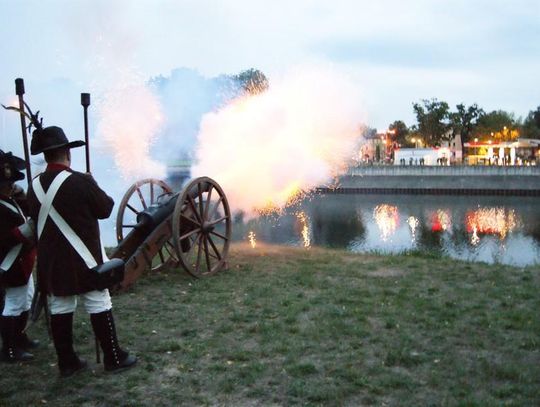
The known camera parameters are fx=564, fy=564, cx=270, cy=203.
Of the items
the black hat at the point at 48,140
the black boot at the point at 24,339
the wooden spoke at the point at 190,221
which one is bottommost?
the black boot at the point at 24,339

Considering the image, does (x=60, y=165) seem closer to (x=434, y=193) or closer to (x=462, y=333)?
(x=462, y=333)

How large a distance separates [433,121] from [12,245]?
71.5 metres

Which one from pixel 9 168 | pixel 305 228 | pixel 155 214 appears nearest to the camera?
pixel 9 168

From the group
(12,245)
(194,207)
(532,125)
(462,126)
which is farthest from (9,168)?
(532,125)

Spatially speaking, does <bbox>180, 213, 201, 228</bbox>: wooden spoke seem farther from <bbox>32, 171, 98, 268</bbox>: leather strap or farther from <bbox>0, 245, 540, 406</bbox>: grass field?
<bbox>32, 171, 98, 268</bbox>: leather strap

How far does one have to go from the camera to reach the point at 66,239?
4.24 meters

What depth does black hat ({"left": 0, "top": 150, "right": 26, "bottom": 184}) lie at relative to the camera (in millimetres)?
4914

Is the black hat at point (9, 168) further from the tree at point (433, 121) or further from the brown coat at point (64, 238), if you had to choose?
the tree at point (433, 121)

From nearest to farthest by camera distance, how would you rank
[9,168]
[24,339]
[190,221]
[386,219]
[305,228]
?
[9,168] < [24,339] < [190,221] < [305,228] < [386,219]

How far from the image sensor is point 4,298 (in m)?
5.12

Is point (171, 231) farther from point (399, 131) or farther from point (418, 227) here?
point (399, 131)

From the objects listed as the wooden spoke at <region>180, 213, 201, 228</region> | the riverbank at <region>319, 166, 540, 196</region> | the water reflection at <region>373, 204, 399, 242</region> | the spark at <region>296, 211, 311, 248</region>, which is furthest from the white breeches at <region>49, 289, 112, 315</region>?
the riverbank at <region>319, 166, 540, 196</region>

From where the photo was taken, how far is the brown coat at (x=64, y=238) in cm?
421

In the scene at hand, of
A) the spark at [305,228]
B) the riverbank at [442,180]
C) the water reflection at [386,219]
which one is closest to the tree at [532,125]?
the riverbank at [442,180]
